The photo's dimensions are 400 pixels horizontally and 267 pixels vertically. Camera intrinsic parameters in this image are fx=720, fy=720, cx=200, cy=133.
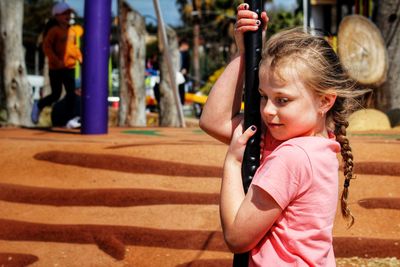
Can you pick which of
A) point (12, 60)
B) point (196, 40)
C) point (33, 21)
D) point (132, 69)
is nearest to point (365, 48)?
point (132, 69)

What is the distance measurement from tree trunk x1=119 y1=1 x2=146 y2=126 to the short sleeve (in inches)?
365

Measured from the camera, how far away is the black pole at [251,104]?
1.77 metres

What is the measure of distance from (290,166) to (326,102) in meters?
0.22

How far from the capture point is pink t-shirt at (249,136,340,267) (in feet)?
5.52

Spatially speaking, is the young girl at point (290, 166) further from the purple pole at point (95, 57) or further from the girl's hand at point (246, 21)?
the purple pole at point (95, 57)

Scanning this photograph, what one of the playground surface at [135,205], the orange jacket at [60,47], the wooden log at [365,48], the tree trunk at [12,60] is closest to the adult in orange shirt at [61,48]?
the orange jacket at [60,47]

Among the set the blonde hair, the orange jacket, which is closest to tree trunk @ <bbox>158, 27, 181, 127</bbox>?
the orange jacket

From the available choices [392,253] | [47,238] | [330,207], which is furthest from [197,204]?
[330,207]

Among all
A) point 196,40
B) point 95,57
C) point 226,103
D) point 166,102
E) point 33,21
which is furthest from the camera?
point 33,21

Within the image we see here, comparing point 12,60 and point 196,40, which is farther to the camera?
point 196,40

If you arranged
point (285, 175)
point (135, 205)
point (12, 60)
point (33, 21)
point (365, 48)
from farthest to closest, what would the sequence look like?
point (33, 21), point (365, 48), point (12, 60), point (135, 205), point (285, 175)

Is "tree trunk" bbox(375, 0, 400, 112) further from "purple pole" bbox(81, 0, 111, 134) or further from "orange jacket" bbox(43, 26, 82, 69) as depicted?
"purple pole" bbox(81, 0, 111, 134)

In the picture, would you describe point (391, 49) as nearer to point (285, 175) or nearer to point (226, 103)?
point (226, 103)

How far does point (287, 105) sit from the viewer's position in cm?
172
